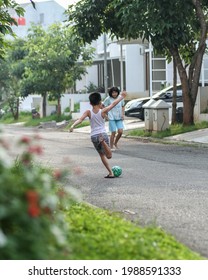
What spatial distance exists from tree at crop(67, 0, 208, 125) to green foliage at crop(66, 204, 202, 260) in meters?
15.8

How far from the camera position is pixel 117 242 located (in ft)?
18.5

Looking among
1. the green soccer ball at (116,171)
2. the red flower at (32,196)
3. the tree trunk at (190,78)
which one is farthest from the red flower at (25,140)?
the tree trunk at (190,78)

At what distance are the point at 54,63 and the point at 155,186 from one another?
3394 cm

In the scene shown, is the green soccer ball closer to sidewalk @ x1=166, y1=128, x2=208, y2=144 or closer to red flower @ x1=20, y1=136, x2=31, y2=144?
red flower @ x1=20, y1=136, x2=31, y2=144

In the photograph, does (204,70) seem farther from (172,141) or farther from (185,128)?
(172,141)

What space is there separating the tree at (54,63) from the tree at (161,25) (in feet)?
60.7

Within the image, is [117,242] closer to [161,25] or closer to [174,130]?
[161,25]

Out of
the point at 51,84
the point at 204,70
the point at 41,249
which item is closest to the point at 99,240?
the point at 41,249

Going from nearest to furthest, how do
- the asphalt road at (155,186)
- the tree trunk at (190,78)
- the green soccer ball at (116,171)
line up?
1. the asphalt road at (155,186)
2. the green soccer ball at (116,171)
3. the tree trunk at (190,78)

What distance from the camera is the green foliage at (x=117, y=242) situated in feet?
17.4

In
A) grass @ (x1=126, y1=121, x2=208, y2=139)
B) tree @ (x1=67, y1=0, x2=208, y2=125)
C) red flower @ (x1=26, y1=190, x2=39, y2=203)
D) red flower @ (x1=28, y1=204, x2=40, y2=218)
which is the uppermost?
tree @ (x1=67, y1=0, x2=208, y2=125)

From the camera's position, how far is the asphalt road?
319 inches

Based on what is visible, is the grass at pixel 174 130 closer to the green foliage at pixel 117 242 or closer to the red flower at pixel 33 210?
the green foliage at pixel 117 242

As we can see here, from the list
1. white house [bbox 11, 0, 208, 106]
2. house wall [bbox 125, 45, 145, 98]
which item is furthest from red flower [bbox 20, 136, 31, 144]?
house wall [bbox 125, 45, 145, 98]
